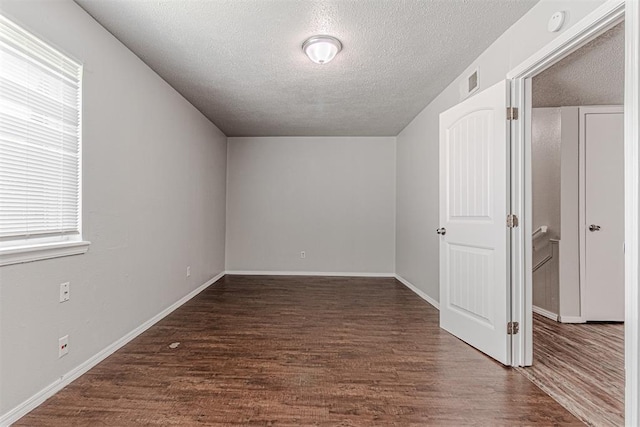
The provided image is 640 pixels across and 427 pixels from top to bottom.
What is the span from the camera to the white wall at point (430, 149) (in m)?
2.16

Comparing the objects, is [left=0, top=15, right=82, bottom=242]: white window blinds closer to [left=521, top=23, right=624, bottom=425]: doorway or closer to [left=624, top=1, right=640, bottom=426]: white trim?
[left=624, top=1, right=640, bottom=426]: white trim

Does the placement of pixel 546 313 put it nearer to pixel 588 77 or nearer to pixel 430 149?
pixel 430 149

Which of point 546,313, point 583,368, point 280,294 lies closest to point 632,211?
point 583,368

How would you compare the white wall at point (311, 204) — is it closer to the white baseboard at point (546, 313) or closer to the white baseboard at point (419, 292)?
the white baseboard at point (419, 292)

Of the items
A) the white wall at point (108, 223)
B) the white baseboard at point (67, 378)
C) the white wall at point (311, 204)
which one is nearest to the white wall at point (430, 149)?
the white wall at point (311, 204)

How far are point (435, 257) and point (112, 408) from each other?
3.36 meters

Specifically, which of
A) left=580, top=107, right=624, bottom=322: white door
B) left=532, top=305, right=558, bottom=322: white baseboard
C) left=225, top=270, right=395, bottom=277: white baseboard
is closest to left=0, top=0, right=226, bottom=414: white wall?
left=225, top=270, right=395, bottom=277: white baseboard

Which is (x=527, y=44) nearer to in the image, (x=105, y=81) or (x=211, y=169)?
(x=105, y=81)

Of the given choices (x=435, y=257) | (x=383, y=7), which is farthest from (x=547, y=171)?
(x=383, y=7)

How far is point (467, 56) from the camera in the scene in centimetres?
293

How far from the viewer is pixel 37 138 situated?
1932 millimetres

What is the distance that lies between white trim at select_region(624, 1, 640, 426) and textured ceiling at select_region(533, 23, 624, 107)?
118 cm

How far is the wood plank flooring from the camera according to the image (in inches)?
75.0

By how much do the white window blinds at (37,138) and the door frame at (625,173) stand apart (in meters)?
2.94
